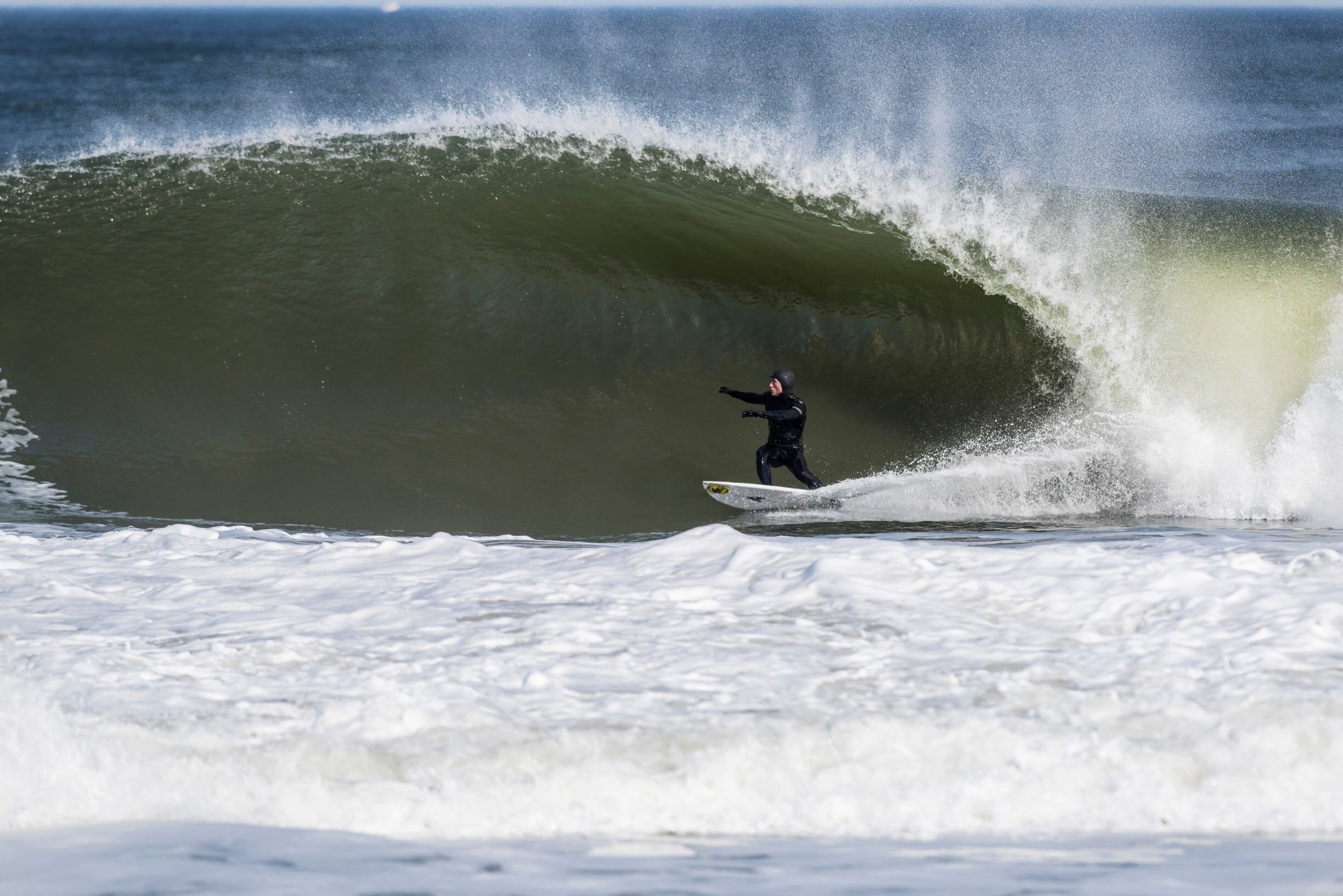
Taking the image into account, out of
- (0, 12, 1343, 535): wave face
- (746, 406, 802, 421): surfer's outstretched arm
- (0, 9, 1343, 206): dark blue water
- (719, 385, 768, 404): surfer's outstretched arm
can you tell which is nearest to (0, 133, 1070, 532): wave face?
(0, 12, 1343, 535): wave face

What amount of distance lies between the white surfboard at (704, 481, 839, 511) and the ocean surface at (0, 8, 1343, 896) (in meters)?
0.16

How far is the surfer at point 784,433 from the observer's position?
945cm

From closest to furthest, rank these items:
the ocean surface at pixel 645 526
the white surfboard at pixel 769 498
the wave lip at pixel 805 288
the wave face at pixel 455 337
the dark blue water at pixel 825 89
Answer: the ocean surface at pixel 645 526
the white surfboard at pixel 769 498
the wave face at pixel 455 337
the wave lip at pixel 805 288
the dark blue water at pixel 825 89

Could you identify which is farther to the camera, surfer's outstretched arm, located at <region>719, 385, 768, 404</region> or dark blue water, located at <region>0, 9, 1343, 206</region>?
dark blue water, located at <region>0, 9, 1343, 206</region>

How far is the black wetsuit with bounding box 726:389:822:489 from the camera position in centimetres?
946

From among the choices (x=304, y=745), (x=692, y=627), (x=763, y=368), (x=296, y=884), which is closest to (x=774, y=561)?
(x=692, y=627)

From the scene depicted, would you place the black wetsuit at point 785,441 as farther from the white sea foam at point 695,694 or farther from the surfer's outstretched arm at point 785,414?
the white sea foam at point 695,694

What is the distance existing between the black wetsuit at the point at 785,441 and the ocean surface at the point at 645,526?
0.49 meters

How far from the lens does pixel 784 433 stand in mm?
9531

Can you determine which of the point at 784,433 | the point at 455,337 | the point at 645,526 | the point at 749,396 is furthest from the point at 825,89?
the point at 645,526

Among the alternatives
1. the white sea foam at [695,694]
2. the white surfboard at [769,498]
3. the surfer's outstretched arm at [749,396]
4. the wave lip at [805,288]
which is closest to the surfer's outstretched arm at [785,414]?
the surfer's outstretched arm at [749,396]

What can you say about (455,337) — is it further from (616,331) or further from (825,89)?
(825,89)

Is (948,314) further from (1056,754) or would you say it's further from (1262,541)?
(1056,754)

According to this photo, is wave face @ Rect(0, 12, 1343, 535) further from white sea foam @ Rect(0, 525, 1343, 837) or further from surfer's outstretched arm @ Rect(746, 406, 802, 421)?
white sea foam @ Rect(0, 525, 1343, 837)
